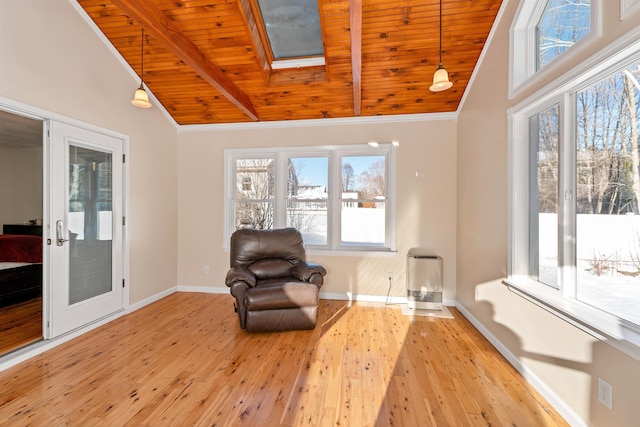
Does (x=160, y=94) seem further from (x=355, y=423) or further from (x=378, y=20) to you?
(x=355, y=423)

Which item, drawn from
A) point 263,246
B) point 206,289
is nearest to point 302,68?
point 263,246

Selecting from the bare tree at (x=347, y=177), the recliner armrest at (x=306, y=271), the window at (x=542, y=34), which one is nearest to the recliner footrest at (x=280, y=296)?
the recliner armrest at (x=306, y=271)

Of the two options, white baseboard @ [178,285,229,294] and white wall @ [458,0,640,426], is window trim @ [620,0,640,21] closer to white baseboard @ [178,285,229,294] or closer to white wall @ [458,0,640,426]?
white wall @ [458,0,640,426]

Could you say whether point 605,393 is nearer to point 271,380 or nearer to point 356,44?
point 271,380

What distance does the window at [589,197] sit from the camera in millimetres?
1520

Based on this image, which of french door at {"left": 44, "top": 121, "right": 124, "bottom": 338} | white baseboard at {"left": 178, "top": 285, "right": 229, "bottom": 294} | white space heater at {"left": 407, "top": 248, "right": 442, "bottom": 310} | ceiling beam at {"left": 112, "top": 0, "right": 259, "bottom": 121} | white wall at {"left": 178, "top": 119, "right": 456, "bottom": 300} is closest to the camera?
ceiling beam at {"left": 112, "top": 0, "right": 259, "bottom": 121}

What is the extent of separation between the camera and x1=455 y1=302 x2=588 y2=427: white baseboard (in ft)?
5.61

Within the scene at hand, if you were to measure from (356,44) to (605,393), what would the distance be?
2929 millimetres

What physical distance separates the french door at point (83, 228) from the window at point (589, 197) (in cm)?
420

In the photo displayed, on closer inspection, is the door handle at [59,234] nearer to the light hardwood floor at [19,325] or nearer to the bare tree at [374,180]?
the light hardwood floor at [19,325]

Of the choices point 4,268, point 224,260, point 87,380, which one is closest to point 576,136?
point 87,380

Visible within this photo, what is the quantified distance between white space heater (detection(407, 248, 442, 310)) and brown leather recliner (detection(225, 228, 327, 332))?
1.29 metres

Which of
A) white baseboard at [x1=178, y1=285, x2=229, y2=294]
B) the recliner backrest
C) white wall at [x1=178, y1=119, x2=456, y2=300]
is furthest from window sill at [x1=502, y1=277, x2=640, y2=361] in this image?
white baseboard at [x1=178, y1=285, x2=229, y2=294]

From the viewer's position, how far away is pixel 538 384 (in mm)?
2020
